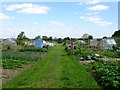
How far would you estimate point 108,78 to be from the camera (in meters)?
10.4

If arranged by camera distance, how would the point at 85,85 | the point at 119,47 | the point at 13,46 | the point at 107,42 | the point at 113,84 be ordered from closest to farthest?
the point at 113,84, the point at 85,85, the point at 119,47, the point at 107,42, the point at 13,46

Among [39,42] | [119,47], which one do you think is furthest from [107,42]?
[39,42]

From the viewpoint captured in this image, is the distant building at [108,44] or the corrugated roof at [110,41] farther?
the corrugated roof at [110,41]

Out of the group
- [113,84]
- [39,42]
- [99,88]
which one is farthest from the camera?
[39,42]

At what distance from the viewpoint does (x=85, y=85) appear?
11289mm

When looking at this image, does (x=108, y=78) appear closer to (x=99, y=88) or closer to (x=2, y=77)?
(x=99, y=88)

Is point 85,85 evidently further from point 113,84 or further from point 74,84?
point 113,84

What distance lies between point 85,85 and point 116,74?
1313 millimetres

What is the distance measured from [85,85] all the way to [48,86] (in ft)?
4.91

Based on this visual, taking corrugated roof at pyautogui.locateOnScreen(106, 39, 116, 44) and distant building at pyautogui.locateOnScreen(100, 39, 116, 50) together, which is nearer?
distant building at pyautogui.locateOnScreen(100, 39, 116, 50)

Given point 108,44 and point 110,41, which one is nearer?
point 108,44

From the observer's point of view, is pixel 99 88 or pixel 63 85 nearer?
pixel 99 88

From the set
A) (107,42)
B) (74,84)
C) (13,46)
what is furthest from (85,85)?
(13,46)

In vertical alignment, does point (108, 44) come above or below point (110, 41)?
below
